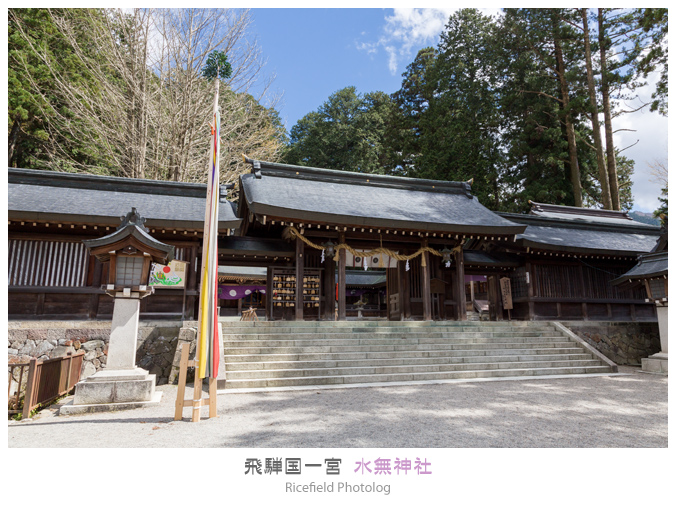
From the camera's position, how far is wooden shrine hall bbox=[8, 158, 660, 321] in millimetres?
9328

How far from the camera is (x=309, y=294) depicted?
11727 millimetres

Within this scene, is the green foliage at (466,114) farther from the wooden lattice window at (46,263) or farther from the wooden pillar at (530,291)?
the wooden lattice window at (46,263)

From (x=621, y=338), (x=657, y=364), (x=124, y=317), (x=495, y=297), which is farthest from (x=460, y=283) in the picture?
(x=124, y=317)

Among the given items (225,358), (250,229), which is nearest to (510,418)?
(225,358)

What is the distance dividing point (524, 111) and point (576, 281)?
573 inches

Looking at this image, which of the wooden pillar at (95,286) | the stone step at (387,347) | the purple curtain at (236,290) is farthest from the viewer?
the purple curtain at (236,290)

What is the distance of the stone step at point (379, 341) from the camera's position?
8.54m

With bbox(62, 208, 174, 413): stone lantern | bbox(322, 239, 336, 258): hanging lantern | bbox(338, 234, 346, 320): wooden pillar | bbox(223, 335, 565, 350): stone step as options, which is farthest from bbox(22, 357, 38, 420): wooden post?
bbox(322, 239, 336, 258): hanging lantern

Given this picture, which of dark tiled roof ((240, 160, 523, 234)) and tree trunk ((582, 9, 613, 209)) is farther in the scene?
tree trunk ((582, 9, 613, 209))

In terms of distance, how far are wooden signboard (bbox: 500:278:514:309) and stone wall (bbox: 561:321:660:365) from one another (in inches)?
75.2

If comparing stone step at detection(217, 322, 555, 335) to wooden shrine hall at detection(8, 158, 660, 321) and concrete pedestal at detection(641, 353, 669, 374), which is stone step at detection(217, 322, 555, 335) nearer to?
wooden shrine hall at detection(8, 158, 660, 321)

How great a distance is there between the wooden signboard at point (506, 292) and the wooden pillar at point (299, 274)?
7.80 metres

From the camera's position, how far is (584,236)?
1518 centimetres

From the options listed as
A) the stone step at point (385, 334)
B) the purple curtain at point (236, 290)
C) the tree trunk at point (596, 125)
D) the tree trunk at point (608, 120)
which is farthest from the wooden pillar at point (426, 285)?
the tree trunk at point (608, 120)
